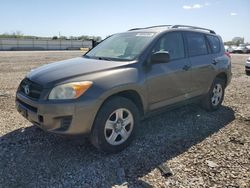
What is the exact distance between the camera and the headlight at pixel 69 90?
11.2ft

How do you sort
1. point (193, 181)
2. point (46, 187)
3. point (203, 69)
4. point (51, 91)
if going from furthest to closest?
point (203, 69), point (51, 91), point (193, 181), point (46, 187)

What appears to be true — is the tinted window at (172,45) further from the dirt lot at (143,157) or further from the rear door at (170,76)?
the dirt lot at (143,157)

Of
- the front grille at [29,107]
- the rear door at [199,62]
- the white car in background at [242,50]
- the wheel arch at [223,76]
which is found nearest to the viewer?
the front grille at [29,107]

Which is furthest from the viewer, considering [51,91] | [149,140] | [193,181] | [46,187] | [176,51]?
[176,51]

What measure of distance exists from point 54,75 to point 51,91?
13.1 inches

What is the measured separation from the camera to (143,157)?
3.83 meters

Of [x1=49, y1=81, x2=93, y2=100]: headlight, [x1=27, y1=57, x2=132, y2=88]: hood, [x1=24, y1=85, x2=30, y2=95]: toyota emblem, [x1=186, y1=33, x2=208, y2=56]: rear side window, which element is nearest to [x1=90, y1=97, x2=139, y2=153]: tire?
[x1=49, y1=81, x2=93, y2=100]: headlight

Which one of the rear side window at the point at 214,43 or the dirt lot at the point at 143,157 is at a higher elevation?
the rear side window at the point at 214,43

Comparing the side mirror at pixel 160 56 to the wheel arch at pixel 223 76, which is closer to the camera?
the side mirror at pixel 160 56

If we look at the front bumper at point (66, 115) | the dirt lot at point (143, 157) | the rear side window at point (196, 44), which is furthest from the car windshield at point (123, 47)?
the dirt lot at point (143, 157)

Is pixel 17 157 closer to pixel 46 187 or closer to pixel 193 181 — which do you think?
pixel 46 187

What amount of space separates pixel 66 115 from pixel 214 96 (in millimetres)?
3878

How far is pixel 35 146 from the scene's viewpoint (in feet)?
13.4

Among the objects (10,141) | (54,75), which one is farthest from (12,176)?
(54,75)
